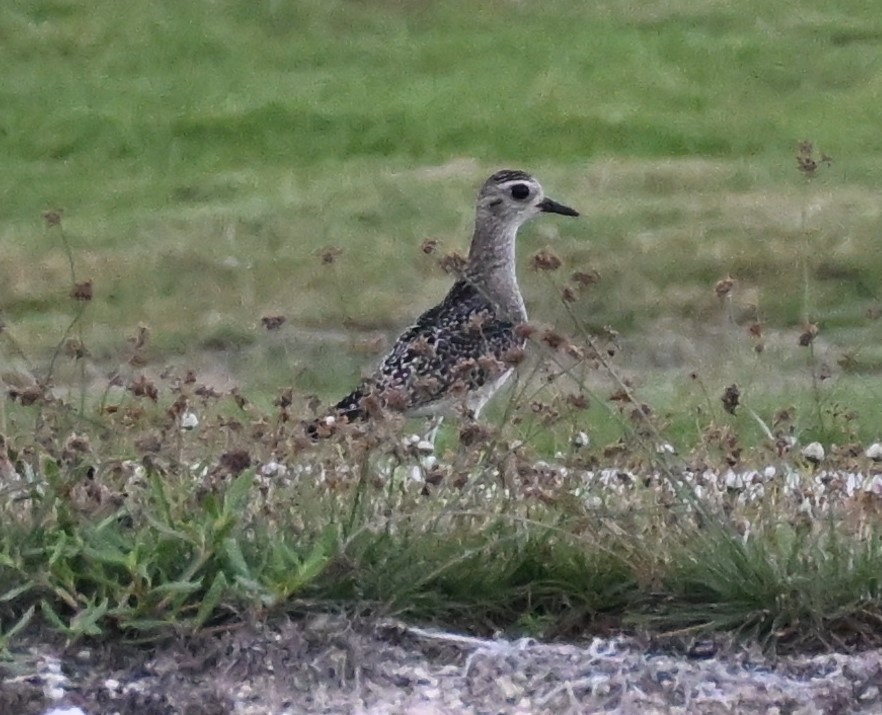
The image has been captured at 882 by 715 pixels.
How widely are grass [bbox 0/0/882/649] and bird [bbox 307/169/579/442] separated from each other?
0.22 meters

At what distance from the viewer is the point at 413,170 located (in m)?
18.0

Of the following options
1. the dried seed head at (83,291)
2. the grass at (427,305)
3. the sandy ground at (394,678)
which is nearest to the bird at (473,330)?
the grass at (427,305)

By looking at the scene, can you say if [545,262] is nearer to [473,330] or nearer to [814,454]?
[814,454]

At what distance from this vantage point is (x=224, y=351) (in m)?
12.6

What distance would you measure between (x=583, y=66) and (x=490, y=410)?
12.7m

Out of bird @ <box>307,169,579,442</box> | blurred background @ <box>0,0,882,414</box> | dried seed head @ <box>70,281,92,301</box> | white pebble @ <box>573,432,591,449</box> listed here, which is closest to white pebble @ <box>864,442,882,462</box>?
white pebble @ <box>573,432,591,449</box>

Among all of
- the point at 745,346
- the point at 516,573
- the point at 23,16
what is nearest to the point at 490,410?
the point at 745,346

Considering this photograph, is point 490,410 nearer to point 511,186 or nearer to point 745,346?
point 511,186

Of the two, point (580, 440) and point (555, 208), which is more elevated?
point (555, 208)

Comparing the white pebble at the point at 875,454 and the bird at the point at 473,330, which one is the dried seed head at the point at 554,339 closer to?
the bird at the point at 473,330

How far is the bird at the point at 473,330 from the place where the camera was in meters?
6.77

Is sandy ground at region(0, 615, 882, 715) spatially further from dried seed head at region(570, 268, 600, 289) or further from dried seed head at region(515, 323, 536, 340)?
dried seed head at region(570, 268, 600, 289)

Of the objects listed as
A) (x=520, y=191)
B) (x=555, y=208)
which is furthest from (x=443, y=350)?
(x=520, y=191)

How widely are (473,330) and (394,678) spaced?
267 centimetres
